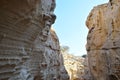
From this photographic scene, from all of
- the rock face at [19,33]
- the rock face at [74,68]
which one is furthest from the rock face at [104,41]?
the rock face at [74,68]

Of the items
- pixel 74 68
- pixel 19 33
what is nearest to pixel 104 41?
pixel 74 68

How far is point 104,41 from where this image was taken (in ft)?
55.4

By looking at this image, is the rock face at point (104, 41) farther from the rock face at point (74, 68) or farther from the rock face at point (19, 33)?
the rock face at point (74, 68)

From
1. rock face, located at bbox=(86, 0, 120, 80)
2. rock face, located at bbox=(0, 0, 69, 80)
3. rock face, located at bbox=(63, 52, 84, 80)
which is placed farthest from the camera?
rock face, located at bbox=(63, 52, 84, 80)

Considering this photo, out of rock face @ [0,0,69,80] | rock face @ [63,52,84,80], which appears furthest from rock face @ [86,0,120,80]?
rock face @ [63,52,84,80]

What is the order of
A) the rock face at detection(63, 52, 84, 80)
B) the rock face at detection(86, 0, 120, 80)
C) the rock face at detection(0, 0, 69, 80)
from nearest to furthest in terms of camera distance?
the rock face at detection(0, 0, 69, 80)
the rock face at detection(86, 0, 120, 80)
the rock face at detection(63, 52, 84, 80)

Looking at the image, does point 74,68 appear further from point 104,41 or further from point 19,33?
point 19,33

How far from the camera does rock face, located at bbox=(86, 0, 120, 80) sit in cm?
1413

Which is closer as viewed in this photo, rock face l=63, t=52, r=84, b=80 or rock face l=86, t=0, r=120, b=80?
rock face l=86, t=0, r=120, b=80

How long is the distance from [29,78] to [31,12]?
10.1 feet

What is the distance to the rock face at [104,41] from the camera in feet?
46.4

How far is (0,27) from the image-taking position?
486 cm

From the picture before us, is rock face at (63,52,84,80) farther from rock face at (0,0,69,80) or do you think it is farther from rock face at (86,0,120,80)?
rock face at (0,0,69,80)

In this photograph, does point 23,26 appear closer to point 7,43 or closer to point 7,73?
point 7,43
